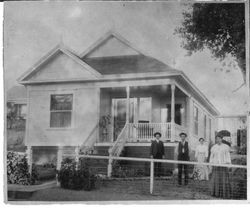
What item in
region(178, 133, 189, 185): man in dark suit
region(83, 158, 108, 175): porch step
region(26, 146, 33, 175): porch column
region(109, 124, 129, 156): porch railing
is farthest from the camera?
region(26, 146, 33, 175): porch column

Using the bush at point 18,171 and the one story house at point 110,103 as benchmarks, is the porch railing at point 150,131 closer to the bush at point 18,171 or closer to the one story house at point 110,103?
the one story house at point 110,103

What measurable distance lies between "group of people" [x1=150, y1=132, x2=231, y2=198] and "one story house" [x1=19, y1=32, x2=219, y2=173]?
0.12 m

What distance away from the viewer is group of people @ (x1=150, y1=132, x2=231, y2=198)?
9.61m

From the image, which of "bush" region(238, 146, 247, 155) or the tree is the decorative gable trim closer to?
the tree

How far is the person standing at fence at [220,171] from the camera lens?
31.5 ft

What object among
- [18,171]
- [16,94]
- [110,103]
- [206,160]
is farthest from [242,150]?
[16,94]

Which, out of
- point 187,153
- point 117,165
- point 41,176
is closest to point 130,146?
point 117,165

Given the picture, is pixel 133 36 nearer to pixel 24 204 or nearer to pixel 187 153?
pixel 187 153

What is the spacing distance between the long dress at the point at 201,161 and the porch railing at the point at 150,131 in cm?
47

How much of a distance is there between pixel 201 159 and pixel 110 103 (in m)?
1.96

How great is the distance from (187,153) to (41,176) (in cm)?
273

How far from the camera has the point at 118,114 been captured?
1005 cm

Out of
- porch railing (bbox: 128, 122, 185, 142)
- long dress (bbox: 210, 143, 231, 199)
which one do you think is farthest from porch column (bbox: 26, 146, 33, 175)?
long dress (bbox: 210, 143, 231, 199)

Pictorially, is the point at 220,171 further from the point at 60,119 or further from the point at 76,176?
the point at 60,119
